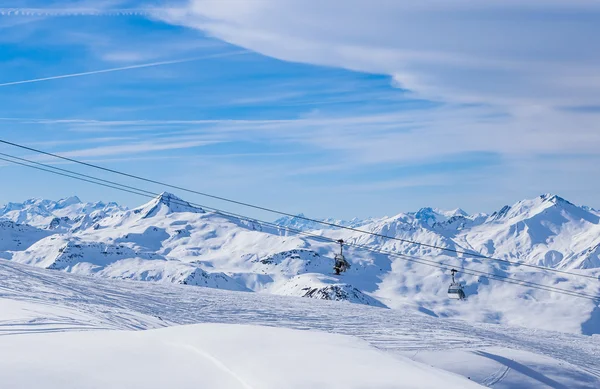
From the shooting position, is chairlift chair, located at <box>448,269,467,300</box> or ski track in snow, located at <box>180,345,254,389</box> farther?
chairlift chair, located at <box>448,269,467,300</box>

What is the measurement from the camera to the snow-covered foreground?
8680mm

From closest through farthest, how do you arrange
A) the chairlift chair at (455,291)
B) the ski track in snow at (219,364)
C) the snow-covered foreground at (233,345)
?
the ski track in snow at (219,364), the snow-covered foreground at (233,345), the chairlift chair at (455,291)

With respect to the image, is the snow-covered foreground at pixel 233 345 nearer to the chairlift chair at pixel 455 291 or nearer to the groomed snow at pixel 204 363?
the groomed snow at pixel 204 363

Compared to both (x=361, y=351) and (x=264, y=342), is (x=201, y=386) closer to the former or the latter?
(x=264, y=342)

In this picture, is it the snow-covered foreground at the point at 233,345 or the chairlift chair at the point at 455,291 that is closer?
the snow-covered foreground at the point at 233,345

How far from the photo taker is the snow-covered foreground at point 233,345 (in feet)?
28.5

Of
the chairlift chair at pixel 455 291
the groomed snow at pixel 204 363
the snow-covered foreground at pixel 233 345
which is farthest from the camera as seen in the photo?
the chairlift chair at pixel 455 291

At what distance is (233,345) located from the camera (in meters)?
10.4

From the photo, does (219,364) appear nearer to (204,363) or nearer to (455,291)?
(204,363)

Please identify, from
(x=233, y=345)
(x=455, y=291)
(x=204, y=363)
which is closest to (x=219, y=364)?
(x=204, y=363)

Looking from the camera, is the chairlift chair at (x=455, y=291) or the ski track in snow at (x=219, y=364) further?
the chairlift chair at (x=455, y=291)

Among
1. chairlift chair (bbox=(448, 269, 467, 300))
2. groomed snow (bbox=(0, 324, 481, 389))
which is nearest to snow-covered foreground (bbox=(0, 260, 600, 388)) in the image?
groomed snow (bbox=(0, 324, 481, 389))

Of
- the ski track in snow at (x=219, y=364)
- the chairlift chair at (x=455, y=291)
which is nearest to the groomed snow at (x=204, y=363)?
the ski track in snow at (x=219, y=364)

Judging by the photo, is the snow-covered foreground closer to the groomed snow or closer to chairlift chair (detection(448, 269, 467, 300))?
the groomed snow
